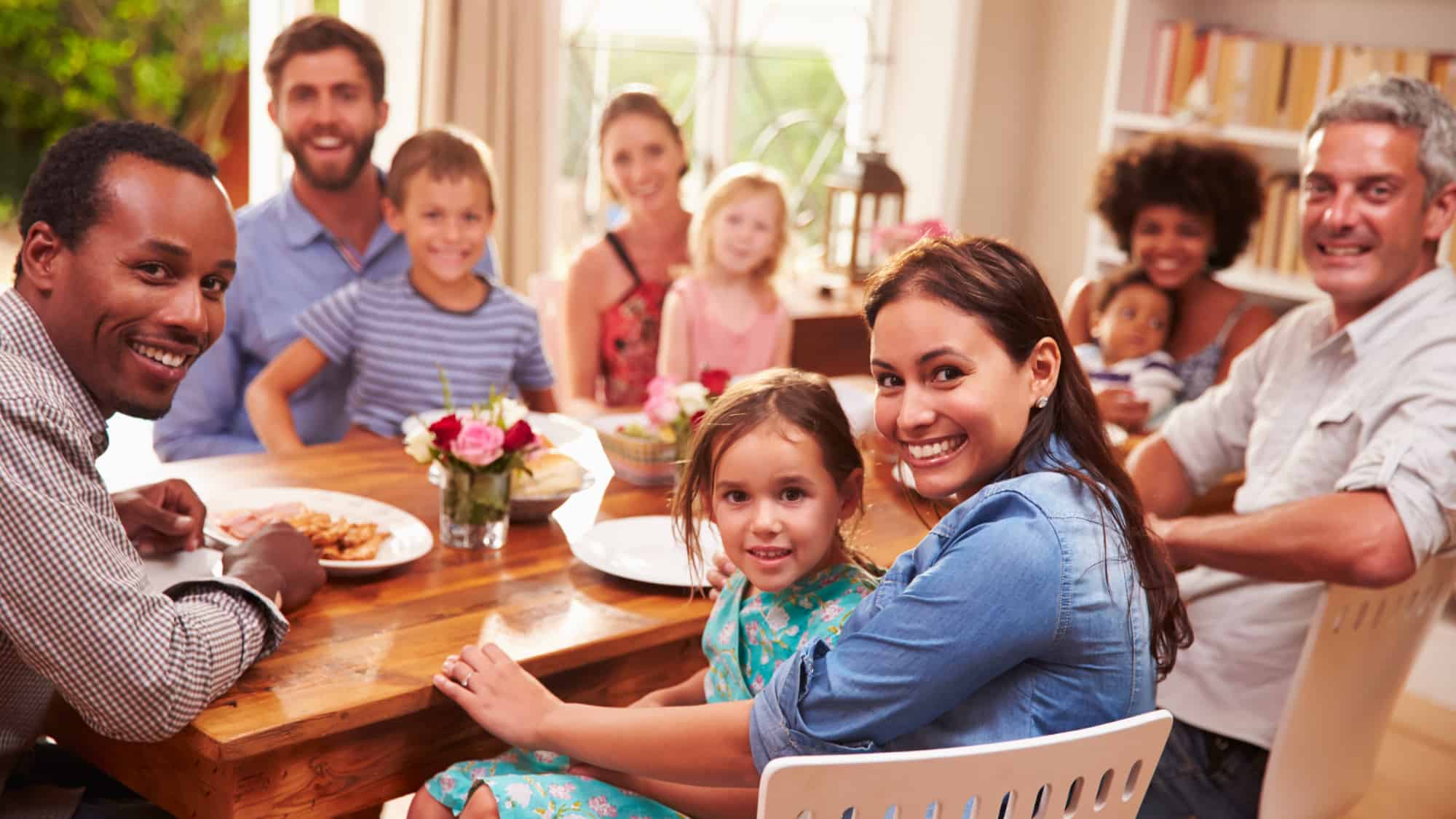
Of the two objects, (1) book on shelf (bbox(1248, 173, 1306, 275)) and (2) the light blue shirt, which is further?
(1) book on shelf (bbox(1248, 173, 1306, 275))

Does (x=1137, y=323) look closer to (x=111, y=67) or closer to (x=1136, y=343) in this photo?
(x=1136, y=343)

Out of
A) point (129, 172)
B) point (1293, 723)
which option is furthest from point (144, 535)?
point (1293, 723)

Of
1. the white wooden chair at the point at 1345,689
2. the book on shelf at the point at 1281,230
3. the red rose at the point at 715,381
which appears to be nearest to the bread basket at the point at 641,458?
the red rose at the point at 715,381

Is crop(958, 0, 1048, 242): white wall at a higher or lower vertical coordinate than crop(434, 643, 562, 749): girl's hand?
higher

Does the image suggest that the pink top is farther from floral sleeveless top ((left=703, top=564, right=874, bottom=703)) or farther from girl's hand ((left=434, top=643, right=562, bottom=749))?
girl's hand ((left=434, top=643, right=562, bottom=749))

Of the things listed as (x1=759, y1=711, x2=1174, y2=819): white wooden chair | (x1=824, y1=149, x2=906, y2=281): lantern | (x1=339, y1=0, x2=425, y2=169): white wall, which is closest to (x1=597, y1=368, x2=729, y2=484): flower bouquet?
(x1=759, y1=711, x2=1174, y2=819): white wooden chair

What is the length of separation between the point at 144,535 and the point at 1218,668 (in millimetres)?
1499

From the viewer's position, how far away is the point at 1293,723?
1.74 m

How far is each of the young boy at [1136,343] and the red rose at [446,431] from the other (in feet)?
4.96

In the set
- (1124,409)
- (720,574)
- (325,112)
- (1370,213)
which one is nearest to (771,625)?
(720,574)

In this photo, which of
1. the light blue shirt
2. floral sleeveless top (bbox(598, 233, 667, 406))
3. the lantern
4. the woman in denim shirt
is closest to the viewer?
the woman in denim shirt

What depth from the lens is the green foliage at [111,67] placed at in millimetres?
7391

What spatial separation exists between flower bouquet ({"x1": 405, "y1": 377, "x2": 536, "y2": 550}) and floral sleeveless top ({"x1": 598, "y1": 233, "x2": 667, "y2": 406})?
142cm

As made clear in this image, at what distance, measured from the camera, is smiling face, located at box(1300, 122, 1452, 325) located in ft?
6.59
